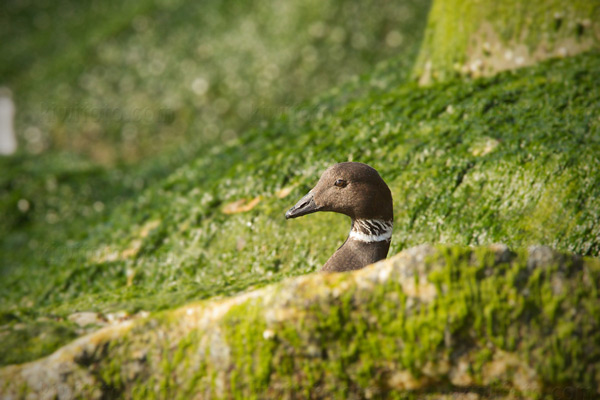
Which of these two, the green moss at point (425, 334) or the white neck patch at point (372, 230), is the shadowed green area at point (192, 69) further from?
the green moss at point (425, 334)

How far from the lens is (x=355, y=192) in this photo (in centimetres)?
434

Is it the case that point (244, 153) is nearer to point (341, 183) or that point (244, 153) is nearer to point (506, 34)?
point (506, 34)

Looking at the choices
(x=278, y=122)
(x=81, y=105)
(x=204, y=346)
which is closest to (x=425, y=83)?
(x=278, y=122)

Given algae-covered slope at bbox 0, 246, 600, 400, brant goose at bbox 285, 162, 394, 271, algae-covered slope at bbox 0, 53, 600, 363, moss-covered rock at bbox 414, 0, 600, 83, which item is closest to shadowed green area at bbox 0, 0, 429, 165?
algae-covered slope at bbox 0, 53, 600, 363

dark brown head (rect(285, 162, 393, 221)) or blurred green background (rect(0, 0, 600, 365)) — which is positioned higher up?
dark brown head (rect(285, 162, 393, 221))

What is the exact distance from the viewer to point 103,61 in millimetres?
12961

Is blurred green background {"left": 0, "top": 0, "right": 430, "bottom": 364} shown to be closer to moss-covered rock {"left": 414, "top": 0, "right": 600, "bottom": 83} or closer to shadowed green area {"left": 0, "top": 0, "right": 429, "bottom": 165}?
shadowed green area {"left": 0, "top": 0, "right": 429, "bottom": 165}

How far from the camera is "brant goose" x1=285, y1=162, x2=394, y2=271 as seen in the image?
4.35 metres

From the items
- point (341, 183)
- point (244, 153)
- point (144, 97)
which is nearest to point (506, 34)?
point (244, 153)

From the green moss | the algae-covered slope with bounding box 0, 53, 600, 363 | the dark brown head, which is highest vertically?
the dark brown head

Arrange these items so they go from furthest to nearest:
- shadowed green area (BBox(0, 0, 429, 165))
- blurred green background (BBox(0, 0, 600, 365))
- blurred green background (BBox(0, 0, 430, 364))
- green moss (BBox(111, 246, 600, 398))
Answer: shadowed green area (BBox(0, 0, 429, 165))
blurred green background (BBox(0, 0, 430, 364))
blurred green background (BBox(0, 0, 600, 365))
green moss (BBox(111, 246, 600, 398))

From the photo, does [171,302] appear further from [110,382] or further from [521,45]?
[521,45]

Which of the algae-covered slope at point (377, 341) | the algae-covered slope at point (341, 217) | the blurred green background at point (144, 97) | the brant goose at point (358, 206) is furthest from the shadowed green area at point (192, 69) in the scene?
the algae-covered slope at point (377, 341)

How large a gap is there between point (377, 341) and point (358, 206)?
114 centimetres
